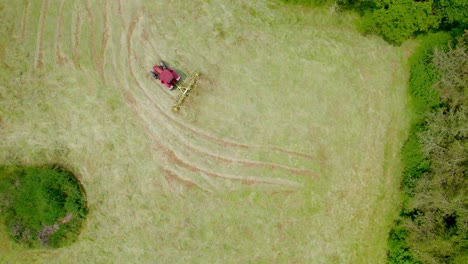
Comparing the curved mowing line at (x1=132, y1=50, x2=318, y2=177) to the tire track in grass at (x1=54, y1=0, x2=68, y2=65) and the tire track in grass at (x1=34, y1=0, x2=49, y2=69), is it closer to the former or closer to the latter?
the tire track in grass at (x1=54, y1=0, x2=68, y2=65)

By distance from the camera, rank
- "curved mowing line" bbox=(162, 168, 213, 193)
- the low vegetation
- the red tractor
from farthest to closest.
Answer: "curved mowing line" bbox=(162, 168, 213, 193)
the red tractor
the low vegetation

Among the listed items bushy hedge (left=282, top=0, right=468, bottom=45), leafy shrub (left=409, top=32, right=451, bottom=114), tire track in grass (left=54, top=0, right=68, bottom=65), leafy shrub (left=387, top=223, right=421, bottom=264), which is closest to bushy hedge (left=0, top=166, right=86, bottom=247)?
tire track in grass (left=54, top=0, right=68, bottom=65)

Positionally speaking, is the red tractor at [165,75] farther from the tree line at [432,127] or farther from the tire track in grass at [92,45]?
the tree line at [432,127]

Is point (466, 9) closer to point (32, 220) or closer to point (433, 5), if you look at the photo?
point (433, 5)

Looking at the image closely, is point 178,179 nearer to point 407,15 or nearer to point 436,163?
point 436,163

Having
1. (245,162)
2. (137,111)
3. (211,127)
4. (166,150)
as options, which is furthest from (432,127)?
(137,111)

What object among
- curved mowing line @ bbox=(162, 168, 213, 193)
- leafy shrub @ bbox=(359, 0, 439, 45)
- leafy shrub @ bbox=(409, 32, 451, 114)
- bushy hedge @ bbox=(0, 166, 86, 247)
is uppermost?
leafy shrub @ bbox=(359, 0, 439, 45)

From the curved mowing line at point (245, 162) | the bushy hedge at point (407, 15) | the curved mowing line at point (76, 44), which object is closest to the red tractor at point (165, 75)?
the curved mowing line at point (245, 162)

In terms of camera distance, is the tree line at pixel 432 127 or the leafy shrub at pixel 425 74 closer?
the tree line at pixel 432 127
